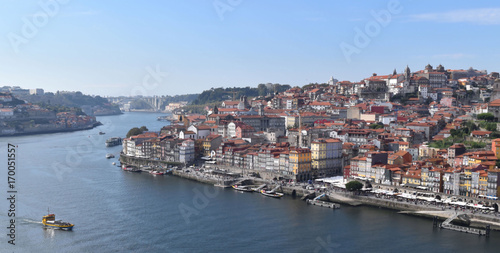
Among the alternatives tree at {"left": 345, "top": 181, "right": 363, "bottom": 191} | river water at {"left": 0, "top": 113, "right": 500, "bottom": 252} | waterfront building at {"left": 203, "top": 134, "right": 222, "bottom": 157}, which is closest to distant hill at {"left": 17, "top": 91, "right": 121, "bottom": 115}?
waterfront building at {"left": 203, "top": 134, "right": 222, "bottom": 157}

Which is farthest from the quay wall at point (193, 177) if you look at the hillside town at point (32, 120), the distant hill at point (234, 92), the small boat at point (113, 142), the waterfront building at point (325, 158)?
the distant hill at point (234, 92)

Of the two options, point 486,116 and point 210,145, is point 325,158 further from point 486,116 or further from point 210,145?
point 486,116

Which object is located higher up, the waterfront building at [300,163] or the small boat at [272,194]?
the waterfront building at [300,163]

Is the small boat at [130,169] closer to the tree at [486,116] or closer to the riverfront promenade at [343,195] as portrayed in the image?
the riverfront promenade at [343,195]

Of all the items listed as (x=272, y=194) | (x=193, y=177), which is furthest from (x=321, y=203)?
(x=193, y=177)

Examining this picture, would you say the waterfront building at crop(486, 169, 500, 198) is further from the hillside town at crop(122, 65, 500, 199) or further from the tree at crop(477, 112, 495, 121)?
the tree at crop(477, 112, 495, 121)
